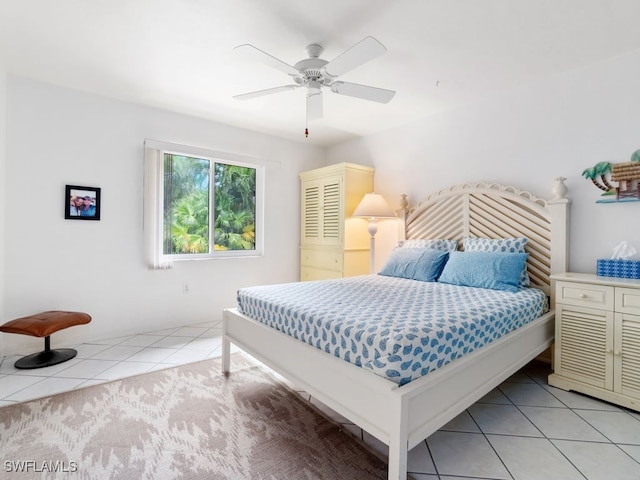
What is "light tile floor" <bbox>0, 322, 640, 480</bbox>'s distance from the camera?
163cm

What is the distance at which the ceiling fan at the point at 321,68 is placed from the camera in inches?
77.8

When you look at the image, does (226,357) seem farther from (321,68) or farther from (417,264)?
(321,68)

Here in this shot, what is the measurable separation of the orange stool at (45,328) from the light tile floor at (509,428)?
0.30 feet

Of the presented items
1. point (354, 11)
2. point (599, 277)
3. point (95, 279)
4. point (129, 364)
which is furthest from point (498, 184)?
point (95, 279)

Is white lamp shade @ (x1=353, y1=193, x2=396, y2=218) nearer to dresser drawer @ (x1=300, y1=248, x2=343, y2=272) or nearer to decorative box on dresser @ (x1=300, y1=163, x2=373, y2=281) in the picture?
decorative box on dresser @ (x1=300, y1=163, x2=373, y2=281)

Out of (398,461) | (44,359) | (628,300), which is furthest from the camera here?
(44,359)

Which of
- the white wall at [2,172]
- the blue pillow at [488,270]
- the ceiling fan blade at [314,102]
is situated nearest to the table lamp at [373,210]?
the blue pillow at [488,270]

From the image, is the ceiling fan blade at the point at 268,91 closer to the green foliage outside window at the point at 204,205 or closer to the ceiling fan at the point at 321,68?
the ceiling fan at the point at 321,68

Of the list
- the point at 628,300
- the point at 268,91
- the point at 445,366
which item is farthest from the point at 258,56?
the point at 628,300

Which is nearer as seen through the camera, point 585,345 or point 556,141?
point 585,345

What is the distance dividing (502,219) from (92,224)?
14.0 feet

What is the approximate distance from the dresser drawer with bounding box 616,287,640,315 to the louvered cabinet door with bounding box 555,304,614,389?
3.3 inches

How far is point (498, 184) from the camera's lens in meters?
3.28

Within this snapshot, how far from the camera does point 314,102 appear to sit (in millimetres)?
2615
